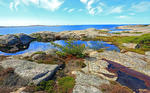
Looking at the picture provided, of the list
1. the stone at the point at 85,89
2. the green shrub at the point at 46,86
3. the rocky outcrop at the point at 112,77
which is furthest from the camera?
the rocky outcrop at the point at 112,77

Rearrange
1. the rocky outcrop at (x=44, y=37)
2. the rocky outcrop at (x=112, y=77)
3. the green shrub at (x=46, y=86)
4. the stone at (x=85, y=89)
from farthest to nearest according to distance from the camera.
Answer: the rocky outcrop at (x=44, y=37) → the rocky outcrop at (x=112, y=77) → the green shrub at (x=46, y=86) → the stone at (x=85, y=89)

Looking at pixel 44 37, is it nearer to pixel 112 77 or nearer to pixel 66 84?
pixel 66 84

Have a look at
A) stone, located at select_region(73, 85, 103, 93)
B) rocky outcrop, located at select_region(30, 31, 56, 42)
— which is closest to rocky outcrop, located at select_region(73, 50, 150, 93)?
stone, located at select_region(73, 85, 103, 93)

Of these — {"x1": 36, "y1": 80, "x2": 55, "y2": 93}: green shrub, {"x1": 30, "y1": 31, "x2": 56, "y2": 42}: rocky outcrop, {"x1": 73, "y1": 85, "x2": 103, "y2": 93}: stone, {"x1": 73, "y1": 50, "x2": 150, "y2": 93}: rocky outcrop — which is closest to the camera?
{"x1": 73, "y1": 85, "x2": 103, "y2": 93}: stone

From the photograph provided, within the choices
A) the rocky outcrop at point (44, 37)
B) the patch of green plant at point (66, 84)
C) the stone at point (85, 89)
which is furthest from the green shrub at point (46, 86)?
the rocky outcrop at point (44, 37)

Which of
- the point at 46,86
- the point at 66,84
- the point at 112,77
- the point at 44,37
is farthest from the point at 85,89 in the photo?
the point at 44,37

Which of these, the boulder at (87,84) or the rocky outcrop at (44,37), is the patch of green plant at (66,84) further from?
the rocky outcrop at (44,37)

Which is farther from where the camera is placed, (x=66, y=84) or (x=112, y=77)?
(x=112, y=77)

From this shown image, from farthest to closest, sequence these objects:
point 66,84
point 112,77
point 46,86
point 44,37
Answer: point 44,37
point 112,77
point 66,84
point 46,86

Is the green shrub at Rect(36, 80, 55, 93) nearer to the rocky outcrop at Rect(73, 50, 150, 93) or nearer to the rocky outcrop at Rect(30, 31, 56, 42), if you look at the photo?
the rocky outcrop at Rect(73, 50, 150, 93)

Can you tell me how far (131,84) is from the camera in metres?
6.55

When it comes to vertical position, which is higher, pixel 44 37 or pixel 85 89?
pixel 85 89

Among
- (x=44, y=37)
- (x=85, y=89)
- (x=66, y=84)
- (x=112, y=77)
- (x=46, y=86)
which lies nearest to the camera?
(x=85, y=89)

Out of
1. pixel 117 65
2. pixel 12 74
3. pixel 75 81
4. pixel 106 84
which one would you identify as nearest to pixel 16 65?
pixel 12 74
